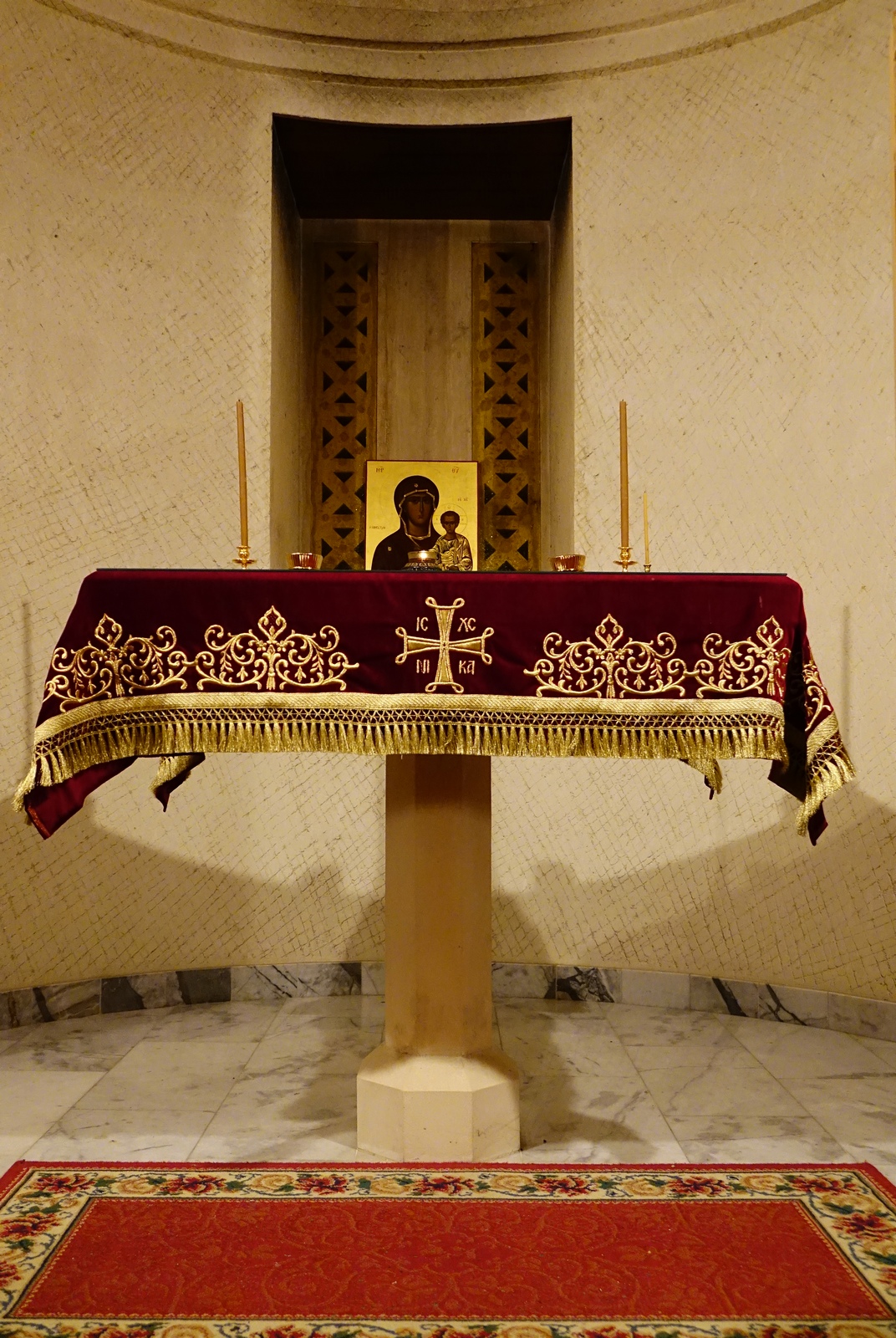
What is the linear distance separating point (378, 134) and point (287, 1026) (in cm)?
338

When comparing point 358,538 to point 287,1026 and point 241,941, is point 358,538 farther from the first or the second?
point 287,1026

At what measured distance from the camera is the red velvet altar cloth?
2.28 meters

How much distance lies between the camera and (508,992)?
4.17m

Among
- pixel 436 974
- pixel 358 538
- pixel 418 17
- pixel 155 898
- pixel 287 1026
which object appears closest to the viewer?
pixel 436 974

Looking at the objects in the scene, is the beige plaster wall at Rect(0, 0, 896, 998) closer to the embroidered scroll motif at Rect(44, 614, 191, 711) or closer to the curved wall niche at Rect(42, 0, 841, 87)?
the curved wall niche at Rect(42, 0, 841, 87)

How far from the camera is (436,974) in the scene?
2.55 metres

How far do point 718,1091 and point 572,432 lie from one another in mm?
2423

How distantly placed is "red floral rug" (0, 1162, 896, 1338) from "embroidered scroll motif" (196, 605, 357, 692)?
105 centimetres

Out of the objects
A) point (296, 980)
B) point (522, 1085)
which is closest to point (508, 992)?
point (296, 980)

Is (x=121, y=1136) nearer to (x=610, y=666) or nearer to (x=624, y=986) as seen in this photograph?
(x=610, y=666)

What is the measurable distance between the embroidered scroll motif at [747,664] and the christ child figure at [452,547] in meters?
0.91

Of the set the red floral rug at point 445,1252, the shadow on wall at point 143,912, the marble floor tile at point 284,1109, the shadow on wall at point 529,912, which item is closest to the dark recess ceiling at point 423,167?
the shadow on wall at point 143,912

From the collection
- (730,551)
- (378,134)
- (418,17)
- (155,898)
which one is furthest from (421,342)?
(155,898)

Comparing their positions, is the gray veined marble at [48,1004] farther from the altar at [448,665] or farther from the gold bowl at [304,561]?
the gold bowl at [304,561]
